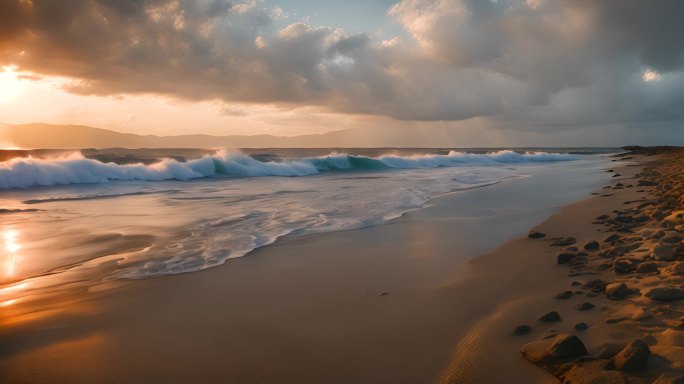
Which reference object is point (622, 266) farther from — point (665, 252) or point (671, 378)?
point (671, 378)

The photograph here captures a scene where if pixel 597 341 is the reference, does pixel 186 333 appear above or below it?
below

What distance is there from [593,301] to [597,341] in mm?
696

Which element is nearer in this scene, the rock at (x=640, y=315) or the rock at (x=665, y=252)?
the rock at (x=640, y=315)

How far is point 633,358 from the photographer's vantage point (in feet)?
6.44

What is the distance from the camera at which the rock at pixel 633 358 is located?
1945mm

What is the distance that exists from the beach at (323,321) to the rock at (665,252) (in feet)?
1.79

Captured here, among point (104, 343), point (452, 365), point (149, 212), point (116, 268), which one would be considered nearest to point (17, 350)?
point (104, 343)

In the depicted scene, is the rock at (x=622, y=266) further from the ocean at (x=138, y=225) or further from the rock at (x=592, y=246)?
the ocean at (x=138, y=225)

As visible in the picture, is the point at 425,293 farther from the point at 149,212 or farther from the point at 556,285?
the point at 149,212

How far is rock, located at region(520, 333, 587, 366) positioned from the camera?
219cm

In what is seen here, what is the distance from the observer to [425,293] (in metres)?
3.65

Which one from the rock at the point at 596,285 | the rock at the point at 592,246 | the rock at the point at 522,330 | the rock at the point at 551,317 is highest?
the rock at the point at 592,246

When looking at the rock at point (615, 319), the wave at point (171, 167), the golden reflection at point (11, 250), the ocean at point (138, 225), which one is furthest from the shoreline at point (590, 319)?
the wave at point (171, 167)

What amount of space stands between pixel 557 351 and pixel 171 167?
75.0 feet
